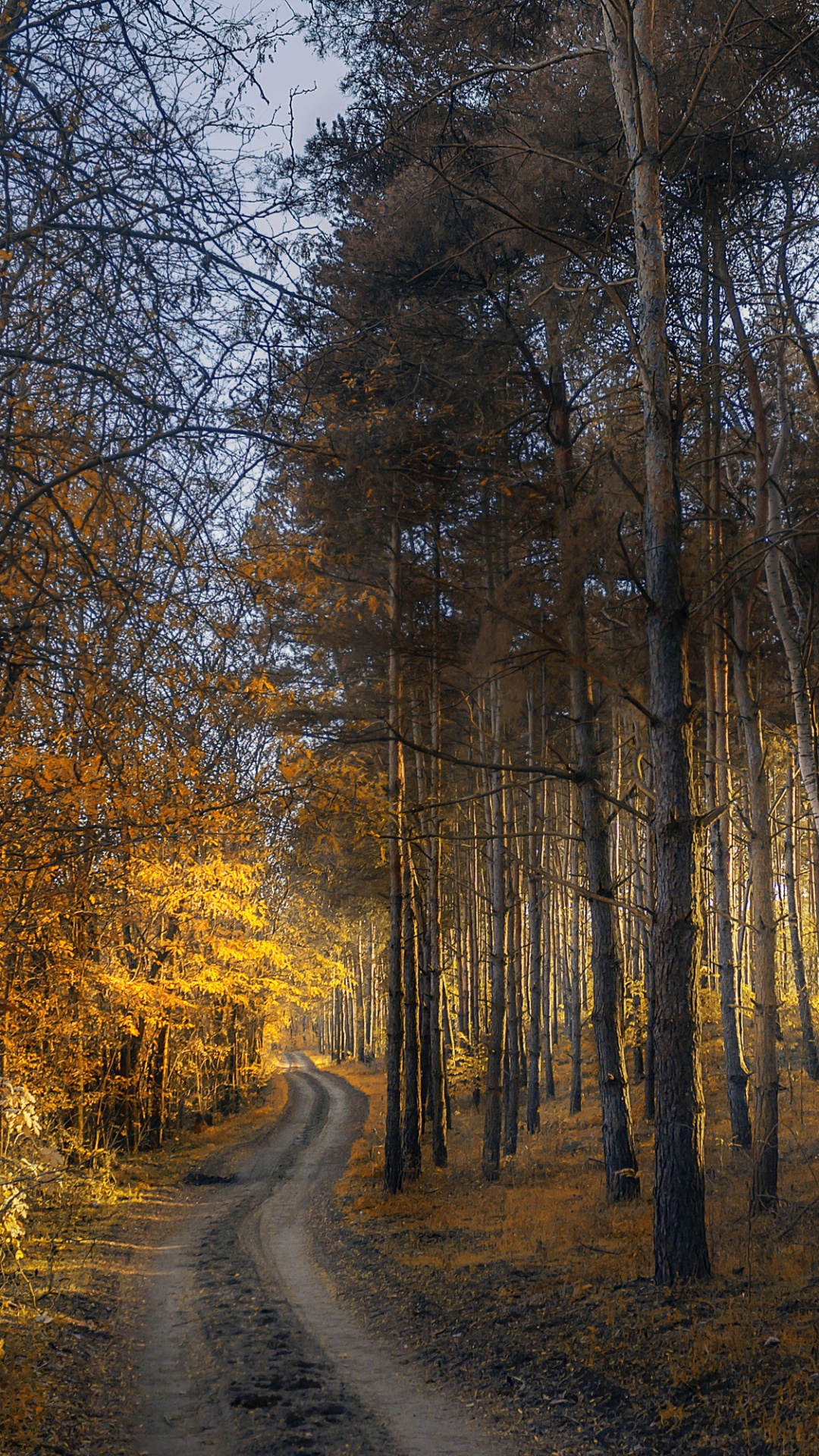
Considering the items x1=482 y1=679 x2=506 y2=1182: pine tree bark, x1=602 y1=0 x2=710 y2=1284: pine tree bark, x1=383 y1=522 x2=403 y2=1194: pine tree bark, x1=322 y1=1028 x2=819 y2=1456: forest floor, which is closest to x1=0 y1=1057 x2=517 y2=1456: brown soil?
x1=322 y1=1028 x2=819 y2=1456: forest floor

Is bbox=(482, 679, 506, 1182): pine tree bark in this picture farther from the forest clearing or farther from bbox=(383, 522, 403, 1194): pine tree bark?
bbox=(383, 522, 403, 1194): pine tree bark

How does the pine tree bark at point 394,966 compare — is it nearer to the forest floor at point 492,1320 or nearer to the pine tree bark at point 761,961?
the forest floor at point 492,1320

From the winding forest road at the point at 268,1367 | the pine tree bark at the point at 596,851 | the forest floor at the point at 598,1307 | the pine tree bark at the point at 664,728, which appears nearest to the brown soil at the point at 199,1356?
the winding forest road at the point at 268,1367

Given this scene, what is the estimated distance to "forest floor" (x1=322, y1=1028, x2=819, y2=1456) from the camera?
18.8 ft

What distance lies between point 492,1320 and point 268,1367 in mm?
1972

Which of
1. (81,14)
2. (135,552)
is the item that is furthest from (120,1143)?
(81,14)

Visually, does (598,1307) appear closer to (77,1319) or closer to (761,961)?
(761,961)

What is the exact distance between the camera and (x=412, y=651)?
1398 centimetres

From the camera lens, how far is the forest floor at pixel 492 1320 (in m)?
5.91

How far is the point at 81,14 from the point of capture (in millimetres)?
4516

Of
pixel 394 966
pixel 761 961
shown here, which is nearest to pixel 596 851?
pixel 761 961

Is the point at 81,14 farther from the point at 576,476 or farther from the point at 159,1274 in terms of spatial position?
the point at 159,1274

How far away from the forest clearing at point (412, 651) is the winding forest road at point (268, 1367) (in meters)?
0.06

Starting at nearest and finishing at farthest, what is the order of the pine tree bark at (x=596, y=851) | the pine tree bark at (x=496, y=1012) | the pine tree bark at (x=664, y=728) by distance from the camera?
the pine tree bark at (x=664, y=728) → the pine tree bark at (x=596, y=851) → the pine tree bark at (x=496, y=1012)
